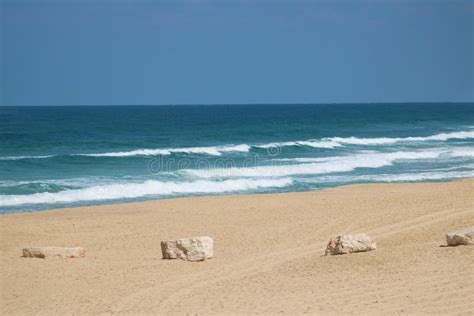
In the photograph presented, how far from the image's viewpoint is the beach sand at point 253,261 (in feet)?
33.6

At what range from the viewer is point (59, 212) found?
2036 centimetres

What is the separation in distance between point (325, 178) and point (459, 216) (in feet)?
46.5

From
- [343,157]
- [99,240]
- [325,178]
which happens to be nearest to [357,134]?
[343,157]

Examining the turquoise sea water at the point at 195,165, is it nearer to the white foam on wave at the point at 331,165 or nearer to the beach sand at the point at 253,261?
the white foam on wave at the point at 331,165

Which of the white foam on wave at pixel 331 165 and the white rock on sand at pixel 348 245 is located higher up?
the white rock on sand at pixel 348 245

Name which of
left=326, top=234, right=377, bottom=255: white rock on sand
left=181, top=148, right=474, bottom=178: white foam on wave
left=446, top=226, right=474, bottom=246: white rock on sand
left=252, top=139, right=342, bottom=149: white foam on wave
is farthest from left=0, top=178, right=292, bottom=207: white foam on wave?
left=252, top=139, right=342, bottom=149: white foam on wave

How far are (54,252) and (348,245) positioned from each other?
5.08 meters

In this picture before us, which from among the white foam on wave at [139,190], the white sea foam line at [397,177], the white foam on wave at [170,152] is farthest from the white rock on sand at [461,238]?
the white foam on wave at [170,152]

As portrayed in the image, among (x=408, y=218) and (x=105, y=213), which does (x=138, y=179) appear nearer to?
(x=105, y=213)

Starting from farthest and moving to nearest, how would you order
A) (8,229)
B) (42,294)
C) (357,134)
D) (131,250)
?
(357,134)
(8,229)
(131,250)
(42,294)

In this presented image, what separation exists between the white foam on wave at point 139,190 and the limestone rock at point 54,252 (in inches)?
392

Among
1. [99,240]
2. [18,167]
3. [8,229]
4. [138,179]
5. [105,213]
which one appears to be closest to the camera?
[99,240]

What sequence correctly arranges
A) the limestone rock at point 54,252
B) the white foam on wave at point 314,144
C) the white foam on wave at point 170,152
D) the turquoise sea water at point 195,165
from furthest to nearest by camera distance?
the white foam on wave at point 314,144
the white foam on wave at point 170,152
the turquoise sea water at point 195,165
the limestone rock at point 54,252

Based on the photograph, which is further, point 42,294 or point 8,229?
point 8,229
